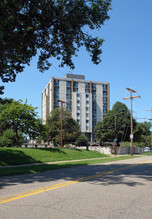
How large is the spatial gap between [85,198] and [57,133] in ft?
187

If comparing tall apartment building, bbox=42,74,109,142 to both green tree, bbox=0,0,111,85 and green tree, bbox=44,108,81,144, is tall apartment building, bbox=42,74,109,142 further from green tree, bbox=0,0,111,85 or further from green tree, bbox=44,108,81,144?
green tree, bbox=0,0,111,85

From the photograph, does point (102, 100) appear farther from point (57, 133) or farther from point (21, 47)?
point (21, 47)

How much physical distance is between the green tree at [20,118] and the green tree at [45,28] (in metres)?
13.0

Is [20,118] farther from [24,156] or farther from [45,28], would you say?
[45,28]

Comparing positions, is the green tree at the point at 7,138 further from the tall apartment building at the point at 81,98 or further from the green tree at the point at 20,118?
the tall apartment building at the point at 81,98

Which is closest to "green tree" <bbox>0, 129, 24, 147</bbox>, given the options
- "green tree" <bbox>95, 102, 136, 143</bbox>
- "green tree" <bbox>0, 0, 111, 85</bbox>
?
"green tree" <bbox>95, 102, 136, 143</bbox>

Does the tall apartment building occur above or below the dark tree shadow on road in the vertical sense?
above

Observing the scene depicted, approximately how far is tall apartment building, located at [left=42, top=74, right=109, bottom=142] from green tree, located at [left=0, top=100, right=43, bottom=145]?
198 feet

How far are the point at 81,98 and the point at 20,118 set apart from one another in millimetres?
66895

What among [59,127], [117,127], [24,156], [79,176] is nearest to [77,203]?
[79,176]

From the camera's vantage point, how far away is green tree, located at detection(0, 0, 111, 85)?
11989 mm

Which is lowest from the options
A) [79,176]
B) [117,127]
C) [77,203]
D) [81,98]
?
[79,176]

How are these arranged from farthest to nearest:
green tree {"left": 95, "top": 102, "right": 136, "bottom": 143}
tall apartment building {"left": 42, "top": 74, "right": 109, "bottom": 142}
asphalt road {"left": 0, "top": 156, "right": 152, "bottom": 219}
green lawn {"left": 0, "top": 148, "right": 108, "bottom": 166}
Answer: tall apartment building {"left": 42, "top": 74, "right": 109, "bottom": 142} → green tree {"left": 95, "top": 102, "right": 136, "bottom": 143} → green lawn {"left": 0, "top": 148, "right": 108, "bottom": 166} → asphalt road {"left": 0, "top": 156, "right": 152, "bottom": 219}

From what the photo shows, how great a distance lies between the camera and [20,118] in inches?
1142
